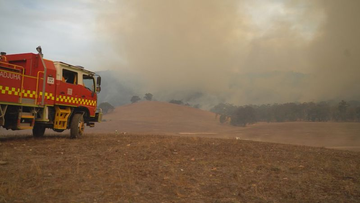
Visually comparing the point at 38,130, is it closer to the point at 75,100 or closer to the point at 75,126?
the point at 75,126

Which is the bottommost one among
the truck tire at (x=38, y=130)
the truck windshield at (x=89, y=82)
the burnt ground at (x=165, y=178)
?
the burnt ground at (x=165, y=178)

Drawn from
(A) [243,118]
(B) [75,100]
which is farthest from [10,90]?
(A) [243,118]

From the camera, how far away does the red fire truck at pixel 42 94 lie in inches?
383

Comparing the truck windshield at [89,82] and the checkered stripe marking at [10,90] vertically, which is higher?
the truck windshield at [89,82]

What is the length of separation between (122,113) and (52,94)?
6535 centimetres

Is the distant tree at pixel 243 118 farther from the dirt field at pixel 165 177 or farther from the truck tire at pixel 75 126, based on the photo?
the dirt field at pixel 165 177

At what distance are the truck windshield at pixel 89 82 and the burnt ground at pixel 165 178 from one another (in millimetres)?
5455

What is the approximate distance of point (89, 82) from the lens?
13.9 metres

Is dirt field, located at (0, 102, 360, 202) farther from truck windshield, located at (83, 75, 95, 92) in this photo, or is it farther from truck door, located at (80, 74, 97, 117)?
truck windshield, located at (83, 75, 95, 92)

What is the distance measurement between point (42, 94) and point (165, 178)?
7891 millimetres

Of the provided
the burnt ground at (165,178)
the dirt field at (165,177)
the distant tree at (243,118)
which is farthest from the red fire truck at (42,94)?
the distant tree at (243,118)

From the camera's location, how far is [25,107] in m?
10.4

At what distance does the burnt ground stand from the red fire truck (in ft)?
5.77

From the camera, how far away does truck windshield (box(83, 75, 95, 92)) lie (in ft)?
44.8
